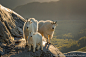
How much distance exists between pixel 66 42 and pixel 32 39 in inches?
562

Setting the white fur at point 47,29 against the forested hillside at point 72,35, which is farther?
the forested hillside at point 72,35

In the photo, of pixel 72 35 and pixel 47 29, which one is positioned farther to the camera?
pixel 72 35

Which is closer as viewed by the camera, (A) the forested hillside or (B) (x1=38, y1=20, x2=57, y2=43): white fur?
(B) (x1=38, y1=20, x2=57, y2=43): white fur

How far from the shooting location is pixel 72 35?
58.9ft

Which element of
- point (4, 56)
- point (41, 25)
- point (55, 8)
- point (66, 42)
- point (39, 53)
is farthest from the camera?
point (66, 42)

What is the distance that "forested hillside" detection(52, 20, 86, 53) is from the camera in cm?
1714

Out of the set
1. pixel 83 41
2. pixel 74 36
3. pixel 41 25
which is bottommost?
pixel 83 41

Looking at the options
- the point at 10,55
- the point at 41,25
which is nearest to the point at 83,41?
the point at 41,25

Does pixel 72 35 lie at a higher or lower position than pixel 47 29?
lower

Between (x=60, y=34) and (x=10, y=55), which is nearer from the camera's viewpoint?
(x=10, y=55)

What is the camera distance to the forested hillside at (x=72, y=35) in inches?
675

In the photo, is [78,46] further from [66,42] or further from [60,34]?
[60,34]

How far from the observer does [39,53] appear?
4699 millimetres

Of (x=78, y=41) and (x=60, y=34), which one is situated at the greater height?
(x=60, y=34)
